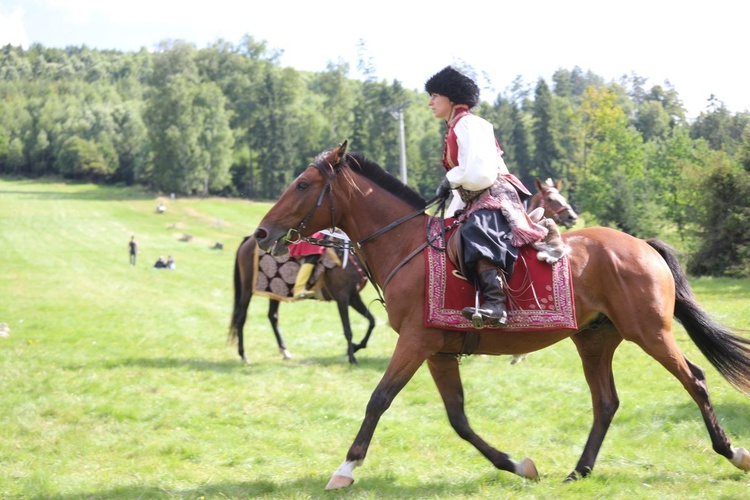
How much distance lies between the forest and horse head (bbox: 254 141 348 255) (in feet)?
60.3

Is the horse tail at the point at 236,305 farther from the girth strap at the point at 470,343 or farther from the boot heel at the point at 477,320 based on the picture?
the boot heel at the point at 477,320

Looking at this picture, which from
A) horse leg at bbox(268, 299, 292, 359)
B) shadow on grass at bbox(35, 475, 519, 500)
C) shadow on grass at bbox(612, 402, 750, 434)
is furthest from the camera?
horse leg at bbox(268, 299, 292, 359)

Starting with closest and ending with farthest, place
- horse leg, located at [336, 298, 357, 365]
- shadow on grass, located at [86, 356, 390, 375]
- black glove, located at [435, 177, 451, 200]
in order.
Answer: black glove, located at [435, 177, 451, 200] → shadow on grass, located at [86, 356, 390, 375] → horse leg, located at [336, 298, 357, 365]

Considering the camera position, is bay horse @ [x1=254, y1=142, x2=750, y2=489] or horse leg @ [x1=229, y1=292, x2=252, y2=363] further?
horse leg @ [x1=229, y1=292, x2=252, y2=363]

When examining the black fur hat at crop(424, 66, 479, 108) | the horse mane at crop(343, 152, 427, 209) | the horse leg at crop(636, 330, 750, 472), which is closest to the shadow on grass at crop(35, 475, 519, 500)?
the horse leg at crop(636, 330, 750, 472)

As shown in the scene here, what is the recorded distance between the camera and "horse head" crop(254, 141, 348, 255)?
573cm

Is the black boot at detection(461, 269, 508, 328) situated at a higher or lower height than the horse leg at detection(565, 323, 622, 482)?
higher

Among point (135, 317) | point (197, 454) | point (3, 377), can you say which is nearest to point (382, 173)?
point (197, 454)

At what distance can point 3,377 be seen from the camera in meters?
10.2

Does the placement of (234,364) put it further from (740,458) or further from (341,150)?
(740,458)

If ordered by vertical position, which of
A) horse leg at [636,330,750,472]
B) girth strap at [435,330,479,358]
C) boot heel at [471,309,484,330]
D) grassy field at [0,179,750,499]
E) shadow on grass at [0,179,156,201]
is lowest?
grassy field at [0,179,750,499]

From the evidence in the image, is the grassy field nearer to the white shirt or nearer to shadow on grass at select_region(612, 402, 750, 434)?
shadow on grass at select_region(612, 402, 750, 434)

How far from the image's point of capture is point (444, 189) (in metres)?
5.64

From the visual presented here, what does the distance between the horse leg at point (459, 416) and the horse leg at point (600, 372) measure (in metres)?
0.69
